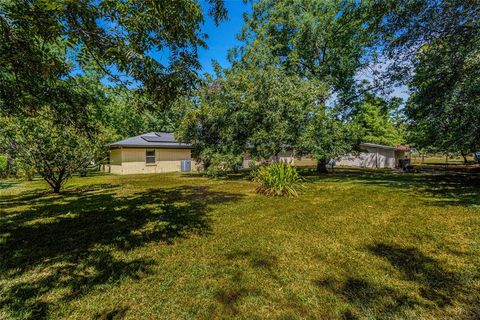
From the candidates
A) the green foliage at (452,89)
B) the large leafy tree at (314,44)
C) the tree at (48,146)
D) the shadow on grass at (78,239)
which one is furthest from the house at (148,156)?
the green foliage at (452,89)

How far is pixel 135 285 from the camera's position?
297 centimetres

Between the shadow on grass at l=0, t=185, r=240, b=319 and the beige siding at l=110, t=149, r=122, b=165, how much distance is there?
10.1m

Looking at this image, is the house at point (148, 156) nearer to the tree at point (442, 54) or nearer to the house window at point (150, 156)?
the house window at point (150, 156)

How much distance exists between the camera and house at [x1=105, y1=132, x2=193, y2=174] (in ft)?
60.3

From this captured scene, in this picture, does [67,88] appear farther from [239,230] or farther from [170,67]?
[239,230]

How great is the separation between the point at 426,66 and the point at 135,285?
12.7 metres

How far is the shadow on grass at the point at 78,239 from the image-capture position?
2.93m

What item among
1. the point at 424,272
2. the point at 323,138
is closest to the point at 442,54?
the point at 323,138

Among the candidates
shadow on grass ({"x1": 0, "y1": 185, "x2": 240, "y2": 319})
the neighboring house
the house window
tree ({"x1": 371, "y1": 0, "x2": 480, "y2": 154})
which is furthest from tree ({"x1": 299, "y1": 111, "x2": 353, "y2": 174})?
the house window

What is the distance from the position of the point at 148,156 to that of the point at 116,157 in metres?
2.56

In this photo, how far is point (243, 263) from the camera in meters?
3.55

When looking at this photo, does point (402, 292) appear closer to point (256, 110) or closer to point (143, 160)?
point (256, 110)

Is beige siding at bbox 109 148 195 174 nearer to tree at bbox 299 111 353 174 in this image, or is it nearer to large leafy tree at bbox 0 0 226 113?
tree at bbox 299 111 353 174

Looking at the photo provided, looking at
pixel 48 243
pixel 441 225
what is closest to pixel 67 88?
pixel 48 243
